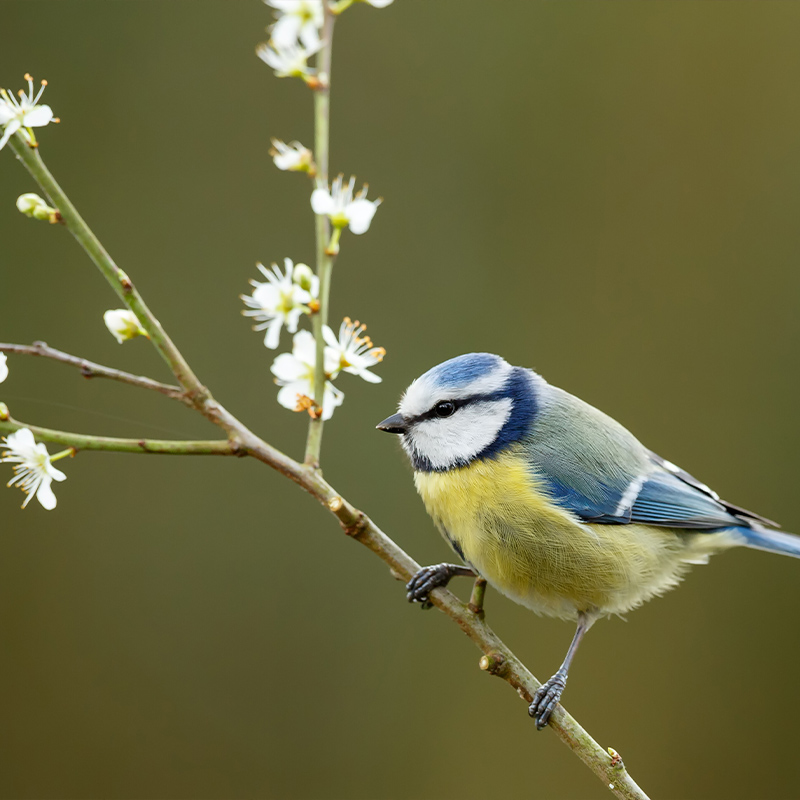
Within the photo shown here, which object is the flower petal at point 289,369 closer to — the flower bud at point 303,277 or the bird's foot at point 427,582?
the flower bud at point 303,277

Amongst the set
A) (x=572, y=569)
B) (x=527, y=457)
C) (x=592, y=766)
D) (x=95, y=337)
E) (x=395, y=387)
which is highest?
(x=95, y=337)

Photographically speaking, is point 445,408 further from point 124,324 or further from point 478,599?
→ point 124,324

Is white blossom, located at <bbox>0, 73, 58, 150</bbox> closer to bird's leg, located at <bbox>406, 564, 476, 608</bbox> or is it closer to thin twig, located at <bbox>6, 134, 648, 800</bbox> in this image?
thin twig, located at <bbox>6, 134, 648, 800</bbox>

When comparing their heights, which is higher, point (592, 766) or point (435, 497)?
point (435, 497)

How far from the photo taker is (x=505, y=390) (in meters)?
1.12

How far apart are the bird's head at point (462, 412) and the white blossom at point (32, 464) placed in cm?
44

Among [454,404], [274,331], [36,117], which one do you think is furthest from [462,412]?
[36,117]

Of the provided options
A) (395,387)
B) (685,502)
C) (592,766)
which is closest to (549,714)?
(592,766)

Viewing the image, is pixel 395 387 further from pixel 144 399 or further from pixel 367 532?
pixel 367 532

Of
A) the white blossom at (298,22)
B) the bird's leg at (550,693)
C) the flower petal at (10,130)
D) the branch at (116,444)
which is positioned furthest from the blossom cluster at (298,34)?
the bird's leg at (550,693)

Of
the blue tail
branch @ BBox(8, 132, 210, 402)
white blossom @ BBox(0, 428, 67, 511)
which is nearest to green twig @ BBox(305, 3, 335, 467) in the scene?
branch @ BBox(8, 132, 210, 402)

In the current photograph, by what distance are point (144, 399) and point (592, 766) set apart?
1.68 meters

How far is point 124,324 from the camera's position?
2.47 feet

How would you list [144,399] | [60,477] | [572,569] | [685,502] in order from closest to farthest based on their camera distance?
[60,477]
[572,569]
[685,502]
[144,399]
